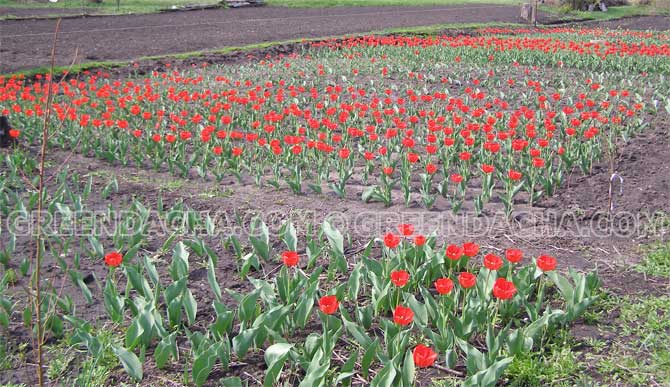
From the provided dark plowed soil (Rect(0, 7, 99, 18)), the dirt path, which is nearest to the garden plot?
the dirt path

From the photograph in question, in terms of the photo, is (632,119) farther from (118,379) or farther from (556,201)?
(118,379)

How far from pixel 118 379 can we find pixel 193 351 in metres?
0.40

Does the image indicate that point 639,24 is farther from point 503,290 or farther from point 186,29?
point 503,290

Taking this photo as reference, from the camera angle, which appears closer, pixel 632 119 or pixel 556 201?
pixel 556 201

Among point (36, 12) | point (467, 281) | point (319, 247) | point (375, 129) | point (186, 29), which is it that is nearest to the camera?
point (467, 281)

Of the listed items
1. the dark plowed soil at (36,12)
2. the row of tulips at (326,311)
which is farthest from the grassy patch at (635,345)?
the dark plowed soil at (36,12)

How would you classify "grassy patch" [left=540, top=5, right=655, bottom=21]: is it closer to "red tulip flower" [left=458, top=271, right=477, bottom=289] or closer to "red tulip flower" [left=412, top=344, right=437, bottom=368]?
"red tulip flower" [left=458, top=271, right=477, bottom=289]

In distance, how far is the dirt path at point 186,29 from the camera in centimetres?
1550

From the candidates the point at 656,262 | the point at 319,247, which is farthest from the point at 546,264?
the point at 319,247

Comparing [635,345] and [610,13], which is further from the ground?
[610,13]

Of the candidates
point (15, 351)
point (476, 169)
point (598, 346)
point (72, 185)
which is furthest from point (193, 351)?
point (476, 169)

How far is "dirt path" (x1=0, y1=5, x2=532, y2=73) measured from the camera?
15.5 metres

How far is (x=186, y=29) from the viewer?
68.3 feet

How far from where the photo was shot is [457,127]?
7113 mm
